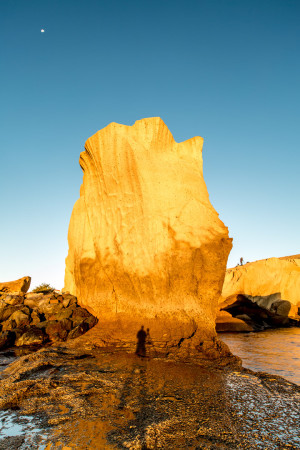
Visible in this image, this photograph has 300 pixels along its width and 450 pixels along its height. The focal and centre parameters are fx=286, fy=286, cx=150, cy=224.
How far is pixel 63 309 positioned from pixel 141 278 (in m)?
2.96

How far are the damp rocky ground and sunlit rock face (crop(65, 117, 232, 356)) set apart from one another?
6.13ft

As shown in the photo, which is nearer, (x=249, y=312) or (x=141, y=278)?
(x=141, y=278)

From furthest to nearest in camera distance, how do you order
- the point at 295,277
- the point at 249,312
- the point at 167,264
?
the point at 295,277
the point at 249,312
the point at 167,264

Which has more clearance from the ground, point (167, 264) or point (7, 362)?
point (167, 264)

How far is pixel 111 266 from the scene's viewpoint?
798 cm

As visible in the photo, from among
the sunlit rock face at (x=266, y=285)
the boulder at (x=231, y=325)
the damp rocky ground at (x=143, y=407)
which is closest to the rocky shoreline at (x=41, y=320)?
the damp rocky ground at (x=143, y=407)

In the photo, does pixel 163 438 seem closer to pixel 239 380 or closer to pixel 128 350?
pixel 239 380

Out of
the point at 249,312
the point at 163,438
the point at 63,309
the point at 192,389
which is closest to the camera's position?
the point at 163,438

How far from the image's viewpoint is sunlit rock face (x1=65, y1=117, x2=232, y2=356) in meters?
7.12

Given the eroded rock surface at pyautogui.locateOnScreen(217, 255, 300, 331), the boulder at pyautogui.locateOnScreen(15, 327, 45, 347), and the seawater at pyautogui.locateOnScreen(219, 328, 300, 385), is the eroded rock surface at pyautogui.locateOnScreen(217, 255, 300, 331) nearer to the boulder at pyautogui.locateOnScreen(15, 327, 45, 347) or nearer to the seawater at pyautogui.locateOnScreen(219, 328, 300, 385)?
the seawater at pyautogui.locateOnScreen(219, 328, 300, 385)

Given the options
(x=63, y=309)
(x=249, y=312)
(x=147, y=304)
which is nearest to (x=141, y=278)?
(x=147, y=304)

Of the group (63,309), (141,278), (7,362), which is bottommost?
(7,362)

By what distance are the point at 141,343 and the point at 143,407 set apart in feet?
10.9

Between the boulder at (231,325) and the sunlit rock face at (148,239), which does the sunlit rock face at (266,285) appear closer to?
the boulder at (231,325)
